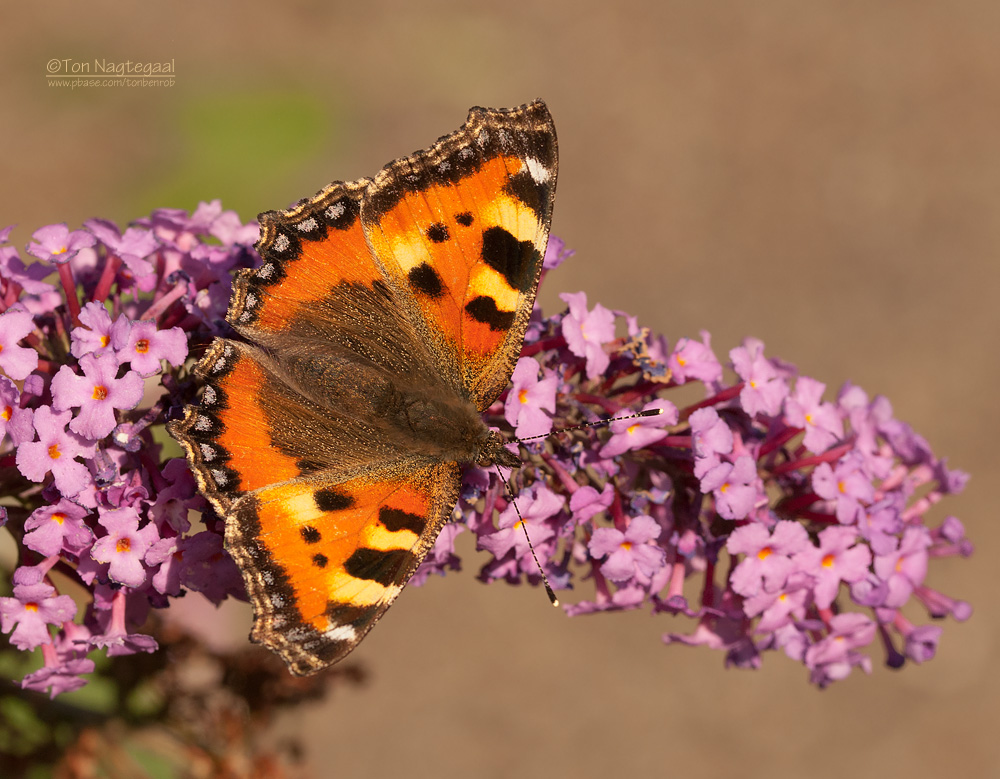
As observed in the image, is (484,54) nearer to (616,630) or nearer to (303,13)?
(303,13)

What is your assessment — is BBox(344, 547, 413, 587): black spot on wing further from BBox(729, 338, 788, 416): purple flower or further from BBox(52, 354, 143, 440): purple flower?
BBox(729, 338, 788, 416): purple flower

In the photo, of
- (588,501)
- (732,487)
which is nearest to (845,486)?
(732,487)

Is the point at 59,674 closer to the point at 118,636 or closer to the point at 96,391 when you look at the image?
the point at 118,636

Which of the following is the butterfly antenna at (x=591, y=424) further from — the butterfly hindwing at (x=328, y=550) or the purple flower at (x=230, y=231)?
the purple flower at (x=230, y=231)

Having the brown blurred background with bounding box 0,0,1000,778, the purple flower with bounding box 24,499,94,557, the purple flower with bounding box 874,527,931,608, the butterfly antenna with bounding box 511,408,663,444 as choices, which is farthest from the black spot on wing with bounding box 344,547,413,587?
the brown blurred background with bounding box 0,0,1000,778

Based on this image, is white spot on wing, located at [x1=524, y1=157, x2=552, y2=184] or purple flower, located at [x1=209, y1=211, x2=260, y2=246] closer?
white spot on wing, located at [x1=524, y1=157, x2=552, y2=184]

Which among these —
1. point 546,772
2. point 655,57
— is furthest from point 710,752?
point 655,57

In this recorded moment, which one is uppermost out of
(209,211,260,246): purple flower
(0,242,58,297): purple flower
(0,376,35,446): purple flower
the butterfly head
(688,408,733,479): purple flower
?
(209,211,260,246): purple flower

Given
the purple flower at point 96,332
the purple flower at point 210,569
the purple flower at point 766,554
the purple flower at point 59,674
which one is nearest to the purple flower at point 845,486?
the purple flower at point 766,554
